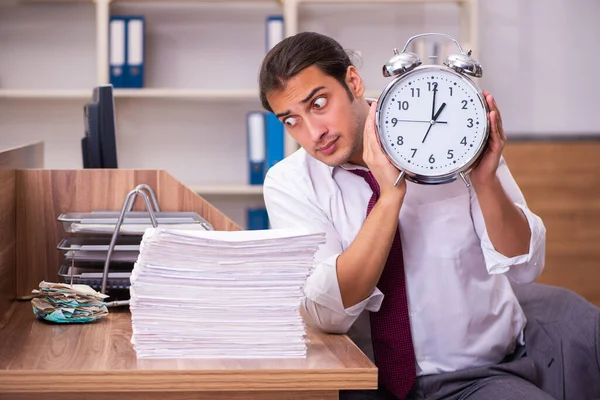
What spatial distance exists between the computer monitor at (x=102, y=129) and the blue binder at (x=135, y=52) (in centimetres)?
187

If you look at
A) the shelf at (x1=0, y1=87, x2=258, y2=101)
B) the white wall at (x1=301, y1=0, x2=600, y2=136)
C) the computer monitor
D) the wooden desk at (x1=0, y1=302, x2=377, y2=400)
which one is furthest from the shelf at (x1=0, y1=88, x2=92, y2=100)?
the wooden desk at (x1=0, y1=302, x2=377, y2=400)

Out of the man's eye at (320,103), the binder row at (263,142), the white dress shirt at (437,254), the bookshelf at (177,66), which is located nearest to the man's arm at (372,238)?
the white dress shirt at (437,254)

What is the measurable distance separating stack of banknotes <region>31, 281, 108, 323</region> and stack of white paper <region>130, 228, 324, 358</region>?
14.4 inches

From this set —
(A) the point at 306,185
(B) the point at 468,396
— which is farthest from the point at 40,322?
(B) the point at 468,396

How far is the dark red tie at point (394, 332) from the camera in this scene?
69.2 inches

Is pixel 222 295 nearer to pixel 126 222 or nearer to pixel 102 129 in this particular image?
pixel 126 222

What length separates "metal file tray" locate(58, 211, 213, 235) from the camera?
6.24ft

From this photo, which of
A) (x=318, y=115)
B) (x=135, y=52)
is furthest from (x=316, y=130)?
(x=135, y=52)

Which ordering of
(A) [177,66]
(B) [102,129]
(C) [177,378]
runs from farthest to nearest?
(A) [177,66] < (B) [102,129] < (C) [177,378]

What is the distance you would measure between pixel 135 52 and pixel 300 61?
2.33 meters

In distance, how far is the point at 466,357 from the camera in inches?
72.2

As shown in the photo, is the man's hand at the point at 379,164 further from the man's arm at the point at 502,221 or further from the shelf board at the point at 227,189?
the shelf board at the point at 227,189

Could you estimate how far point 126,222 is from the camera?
1.93 metres

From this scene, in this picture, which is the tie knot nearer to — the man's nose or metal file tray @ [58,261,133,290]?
the man's nose
